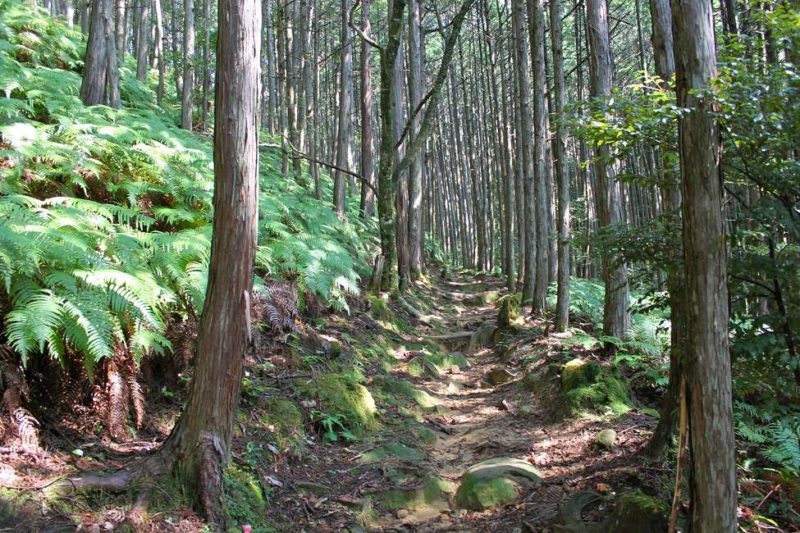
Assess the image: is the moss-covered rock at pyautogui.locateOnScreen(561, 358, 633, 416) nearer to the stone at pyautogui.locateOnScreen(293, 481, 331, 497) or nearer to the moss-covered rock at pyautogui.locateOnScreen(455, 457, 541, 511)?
the moss-covered rock at pyautogui.locateOnScreen(455, 457, 541, 511)

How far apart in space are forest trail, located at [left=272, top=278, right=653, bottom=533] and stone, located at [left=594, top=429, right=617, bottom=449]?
0.06 metres

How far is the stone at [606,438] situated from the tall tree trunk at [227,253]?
334 cm

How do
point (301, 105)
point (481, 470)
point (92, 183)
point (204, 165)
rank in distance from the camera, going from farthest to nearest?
point (301, 105) → point (204, 165) → point (92, 183) → point (481, 470)

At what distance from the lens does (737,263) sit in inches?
126

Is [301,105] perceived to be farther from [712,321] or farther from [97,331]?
[712,321]

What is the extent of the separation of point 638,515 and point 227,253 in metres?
3.13

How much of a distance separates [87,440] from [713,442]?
12.6ft

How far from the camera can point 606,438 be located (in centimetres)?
502

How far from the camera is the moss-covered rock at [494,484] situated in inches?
178

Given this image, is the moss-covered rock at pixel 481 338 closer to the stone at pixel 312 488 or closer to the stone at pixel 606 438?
the stone at pixel 606 438

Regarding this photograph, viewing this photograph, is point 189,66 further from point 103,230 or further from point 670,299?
point 670,299

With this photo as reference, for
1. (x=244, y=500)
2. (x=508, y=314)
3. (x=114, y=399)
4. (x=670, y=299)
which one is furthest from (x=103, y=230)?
(x=508, y=314)

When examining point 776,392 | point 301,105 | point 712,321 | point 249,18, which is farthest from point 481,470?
point 301,105

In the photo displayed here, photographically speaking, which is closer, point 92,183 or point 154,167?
point 92,183
